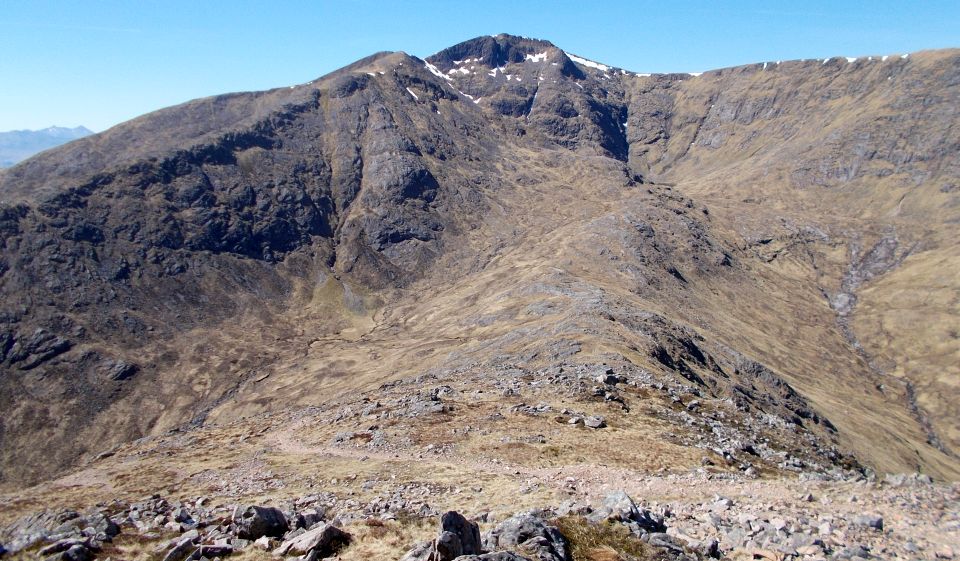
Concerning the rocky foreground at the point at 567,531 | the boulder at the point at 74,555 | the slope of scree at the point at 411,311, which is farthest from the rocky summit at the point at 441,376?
the slope of scree at the point at 411,311

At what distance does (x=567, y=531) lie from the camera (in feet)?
66.0

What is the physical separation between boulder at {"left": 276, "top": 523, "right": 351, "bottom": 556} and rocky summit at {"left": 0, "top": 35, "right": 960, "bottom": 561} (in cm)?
11

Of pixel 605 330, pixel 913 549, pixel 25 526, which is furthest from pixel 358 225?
pixel 913 549

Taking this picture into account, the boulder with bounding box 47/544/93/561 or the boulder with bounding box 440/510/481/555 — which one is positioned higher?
the boulder with bounding box 440/510/481/555

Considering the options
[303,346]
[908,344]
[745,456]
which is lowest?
[908,344]

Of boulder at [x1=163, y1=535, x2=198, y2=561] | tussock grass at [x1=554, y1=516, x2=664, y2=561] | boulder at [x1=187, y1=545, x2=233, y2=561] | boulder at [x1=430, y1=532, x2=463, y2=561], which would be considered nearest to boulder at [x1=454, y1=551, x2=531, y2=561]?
boulder at [x1=430, y1=532, x2=463, y2=561]

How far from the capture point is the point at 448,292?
15662 cm

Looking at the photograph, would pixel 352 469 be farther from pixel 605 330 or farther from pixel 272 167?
pixel 272 167

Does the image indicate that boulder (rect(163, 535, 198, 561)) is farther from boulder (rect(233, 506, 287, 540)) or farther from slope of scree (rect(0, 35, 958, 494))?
slope of scree (rect(0, 35, 958, 494))

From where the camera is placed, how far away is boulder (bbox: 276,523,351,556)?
19.6 m

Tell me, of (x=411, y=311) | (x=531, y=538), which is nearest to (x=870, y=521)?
(x=531, y=538)

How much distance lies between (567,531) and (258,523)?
11596mm

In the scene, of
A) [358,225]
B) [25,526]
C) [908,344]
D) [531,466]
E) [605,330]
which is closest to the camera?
[25,526]

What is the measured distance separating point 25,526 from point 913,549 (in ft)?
120
